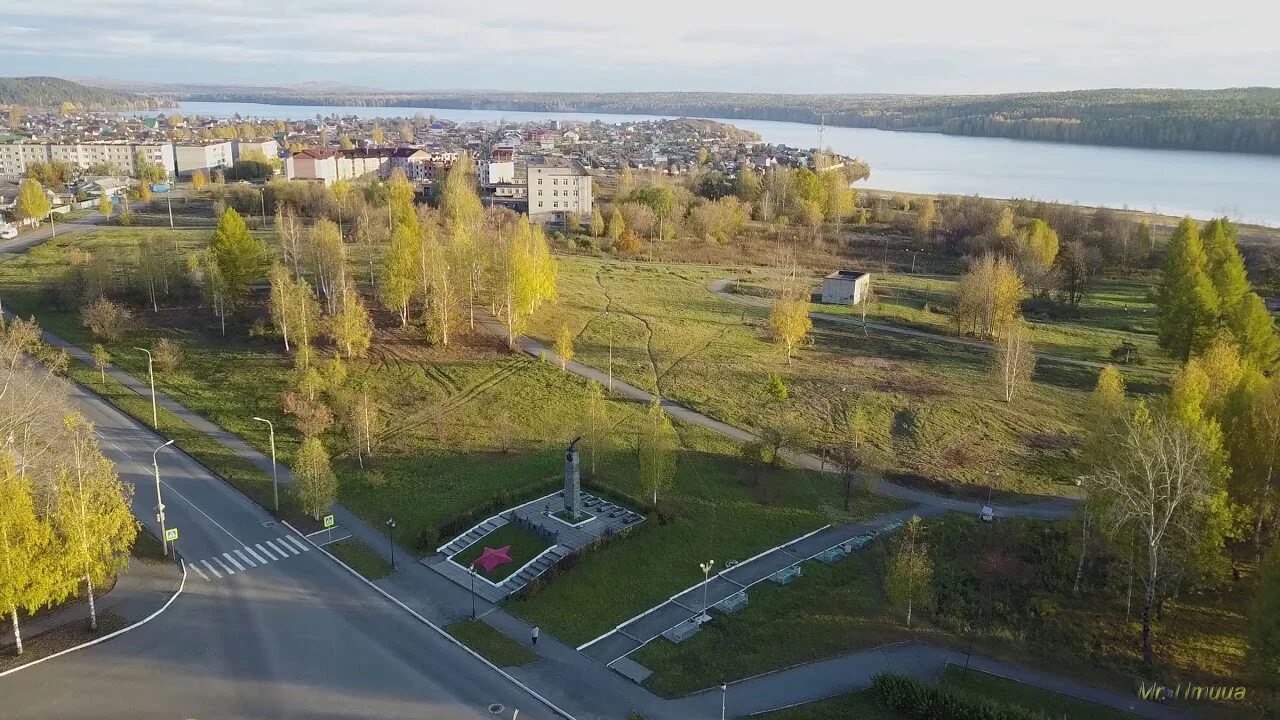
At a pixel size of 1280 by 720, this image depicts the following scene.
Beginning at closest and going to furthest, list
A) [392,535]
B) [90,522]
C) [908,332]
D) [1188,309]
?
[90,522]
[392,535]
[1188,309]
[908,332]

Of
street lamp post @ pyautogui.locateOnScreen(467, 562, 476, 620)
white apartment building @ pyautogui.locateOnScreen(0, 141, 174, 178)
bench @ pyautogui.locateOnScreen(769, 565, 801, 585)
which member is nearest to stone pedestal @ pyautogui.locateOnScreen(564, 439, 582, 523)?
street lamp post @ pyautogui.locateOnScreen(467, 562, 476, 620)

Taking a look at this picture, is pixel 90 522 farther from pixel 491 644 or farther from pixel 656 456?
pixel 656 456

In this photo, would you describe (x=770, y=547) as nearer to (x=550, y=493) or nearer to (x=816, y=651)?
(x=816, y=651)

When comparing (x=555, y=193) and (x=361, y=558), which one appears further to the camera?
(x=555, y=193)

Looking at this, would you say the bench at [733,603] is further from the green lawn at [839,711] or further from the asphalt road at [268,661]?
the asphalt road at [268,661]

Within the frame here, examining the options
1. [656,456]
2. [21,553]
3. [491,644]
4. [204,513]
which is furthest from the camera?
[656,456]

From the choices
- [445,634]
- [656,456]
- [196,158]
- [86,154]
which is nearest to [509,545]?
[445,634]
